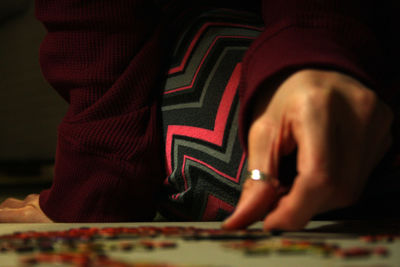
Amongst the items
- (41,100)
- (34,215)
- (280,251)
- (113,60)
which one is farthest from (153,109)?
(41,100)

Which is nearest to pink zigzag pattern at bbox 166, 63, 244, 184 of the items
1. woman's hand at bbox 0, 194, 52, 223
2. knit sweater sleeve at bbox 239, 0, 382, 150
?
knit sweater sleeve at bbox 239, 0, 382, 150

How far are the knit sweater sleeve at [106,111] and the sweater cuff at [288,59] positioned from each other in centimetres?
24

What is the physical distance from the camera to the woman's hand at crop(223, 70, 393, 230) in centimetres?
35

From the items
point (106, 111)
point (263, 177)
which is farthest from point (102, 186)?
point (263, 177)

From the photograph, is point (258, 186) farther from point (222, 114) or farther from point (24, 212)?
point (24, 212)

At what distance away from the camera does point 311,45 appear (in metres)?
0.42

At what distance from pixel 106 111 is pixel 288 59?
0.33m

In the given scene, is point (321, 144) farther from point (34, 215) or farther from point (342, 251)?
point (34, 215)

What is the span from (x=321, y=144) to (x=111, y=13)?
1.42 ft

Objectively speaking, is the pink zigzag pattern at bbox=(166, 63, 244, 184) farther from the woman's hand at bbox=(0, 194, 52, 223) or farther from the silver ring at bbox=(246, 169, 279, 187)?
the woman's hand at bbox=(0, 194, 52, 223)

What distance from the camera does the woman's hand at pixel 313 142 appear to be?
351mm

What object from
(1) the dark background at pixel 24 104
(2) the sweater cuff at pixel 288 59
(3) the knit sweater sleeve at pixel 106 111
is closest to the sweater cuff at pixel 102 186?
(3) the knit sweater sleeve at pixel 106 111

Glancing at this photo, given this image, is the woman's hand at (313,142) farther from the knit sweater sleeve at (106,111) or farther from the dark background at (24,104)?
the dark background at (24,104)

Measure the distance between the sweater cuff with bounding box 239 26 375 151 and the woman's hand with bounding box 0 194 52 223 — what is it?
0.43 m
